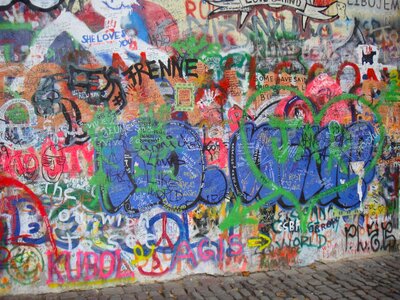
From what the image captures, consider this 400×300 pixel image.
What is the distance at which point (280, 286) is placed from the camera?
5.82 meters

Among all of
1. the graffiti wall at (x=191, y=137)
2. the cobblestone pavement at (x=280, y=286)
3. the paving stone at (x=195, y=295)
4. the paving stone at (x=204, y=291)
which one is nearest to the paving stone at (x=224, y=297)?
the cobblestone pavement at (x=280, y=286)

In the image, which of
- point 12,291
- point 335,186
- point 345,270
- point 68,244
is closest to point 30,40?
point 68,244

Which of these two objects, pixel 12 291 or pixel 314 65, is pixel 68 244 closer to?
pixel 12 291

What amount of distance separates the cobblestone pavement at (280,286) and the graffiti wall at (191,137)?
0.16 m

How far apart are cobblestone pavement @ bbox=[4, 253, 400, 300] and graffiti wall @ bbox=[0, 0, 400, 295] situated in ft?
0.51

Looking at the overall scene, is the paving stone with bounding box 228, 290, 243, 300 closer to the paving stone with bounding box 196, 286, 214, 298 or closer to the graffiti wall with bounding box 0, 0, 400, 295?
the paving stone with bounding box 196, 286, 214, 298

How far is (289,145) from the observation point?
6398 millimetres

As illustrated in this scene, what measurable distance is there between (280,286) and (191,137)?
2.30m

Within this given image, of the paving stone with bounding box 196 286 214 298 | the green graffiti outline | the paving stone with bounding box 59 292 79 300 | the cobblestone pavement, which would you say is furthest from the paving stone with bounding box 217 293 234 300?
the paving stone with bounding box 59 292 79 300

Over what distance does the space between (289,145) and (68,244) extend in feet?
10.9

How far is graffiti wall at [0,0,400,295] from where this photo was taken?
18.0ft

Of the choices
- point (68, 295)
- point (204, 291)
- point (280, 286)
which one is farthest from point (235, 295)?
point (68, 295)

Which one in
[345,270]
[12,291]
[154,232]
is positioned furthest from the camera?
[345,270]

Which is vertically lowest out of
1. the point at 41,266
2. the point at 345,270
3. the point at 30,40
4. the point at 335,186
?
the point at 345,270
